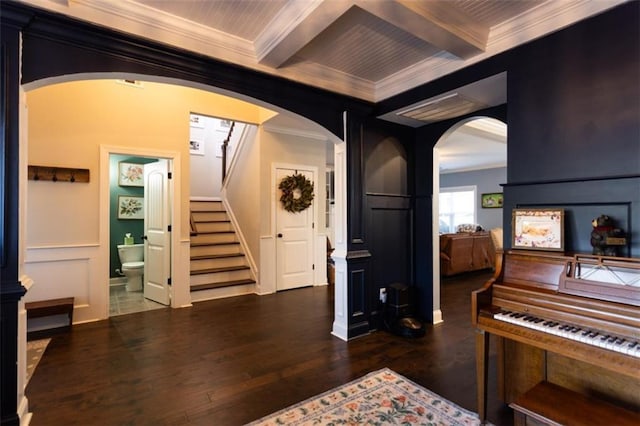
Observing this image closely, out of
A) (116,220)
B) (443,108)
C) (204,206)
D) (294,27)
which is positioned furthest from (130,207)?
(443,108)

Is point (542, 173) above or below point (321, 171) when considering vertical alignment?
below

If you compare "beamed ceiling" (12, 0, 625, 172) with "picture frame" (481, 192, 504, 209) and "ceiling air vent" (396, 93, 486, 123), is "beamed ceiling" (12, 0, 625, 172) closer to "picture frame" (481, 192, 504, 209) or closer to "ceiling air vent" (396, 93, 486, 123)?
"ceiling air vent" (396, 93, 486, 123)

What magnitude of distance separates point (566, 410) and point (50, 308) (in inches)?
173

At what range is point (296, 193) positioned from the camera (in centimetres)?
547

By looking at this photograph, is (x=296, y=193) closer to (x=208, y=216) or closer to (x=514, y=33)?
(x=208, y=216)

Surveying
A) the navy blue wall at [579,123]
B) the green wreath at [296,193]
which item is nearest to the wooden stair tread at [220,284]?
the green wreath at [296,193]

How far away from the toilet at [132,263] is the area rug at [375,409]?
4.14 metres

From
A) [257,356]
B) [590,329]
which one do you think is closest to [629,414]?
[590,329]

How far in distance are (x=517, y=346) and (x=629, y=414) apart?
2.09ft

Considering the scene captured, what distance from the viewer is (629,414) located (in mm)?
1427

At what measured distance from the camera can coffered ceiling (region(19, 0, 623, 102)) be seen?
196cm

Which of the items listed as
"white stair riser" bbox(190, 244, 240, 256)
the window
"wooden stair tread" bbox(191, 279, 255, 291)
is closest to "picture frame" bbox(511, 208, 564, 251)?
"wooden stair tread" bbox(191, 279, 255, 291)

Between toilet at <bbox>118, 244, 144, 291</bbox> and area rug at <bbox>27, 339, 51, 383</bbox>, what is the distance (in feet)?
6.52

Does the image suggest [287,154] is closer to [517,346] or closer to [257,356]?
[257,356]
